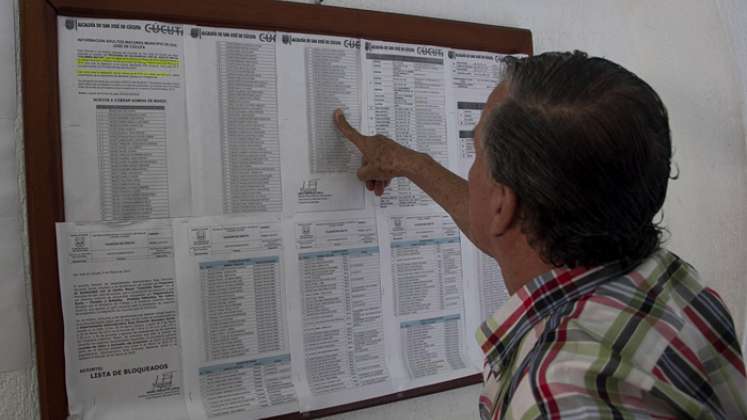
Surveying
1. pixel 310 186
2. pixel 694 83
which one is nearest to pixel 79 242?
pixel 310 186

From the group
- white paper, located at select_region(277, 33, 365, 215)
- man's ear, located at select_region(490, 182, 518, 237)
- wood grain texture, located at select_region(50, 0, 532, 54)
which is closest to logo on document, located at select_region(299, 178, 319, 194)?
white paper, located at select_region(277, 33, 365, 215)

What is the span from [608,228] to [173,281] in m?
0.64

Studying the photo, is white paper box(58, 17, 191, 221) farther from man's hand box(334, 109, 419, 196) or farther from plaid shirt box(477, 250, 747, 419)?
plaid shirt box(477, 250, 747, 419)

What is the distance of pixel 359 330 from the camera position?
1.01 metres

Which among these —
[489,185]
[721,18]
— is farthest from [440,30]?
[721,18]

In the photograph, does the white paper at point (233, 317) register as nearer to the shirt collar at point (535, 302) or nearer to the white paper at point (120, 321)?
the white paper at point (120, 321)

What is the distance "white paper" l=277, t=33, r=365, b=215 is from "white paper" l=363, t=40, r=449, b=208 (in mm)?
34

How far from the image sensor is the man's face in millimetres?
704

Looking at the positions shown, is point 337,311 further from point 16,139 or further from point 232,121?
point 16,139

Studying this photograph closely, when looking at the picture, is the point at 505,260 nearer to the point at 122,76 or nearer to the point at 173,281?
the point at 173,281

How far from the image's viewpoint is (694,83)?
1464 millimetres

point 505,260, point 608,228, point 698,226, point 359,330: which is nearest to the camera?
point 608,228

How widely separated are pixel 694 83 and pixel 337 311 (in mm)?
1160

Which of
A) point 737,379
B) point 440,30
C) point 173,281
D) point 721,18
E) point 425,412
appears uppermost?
point 721,18
